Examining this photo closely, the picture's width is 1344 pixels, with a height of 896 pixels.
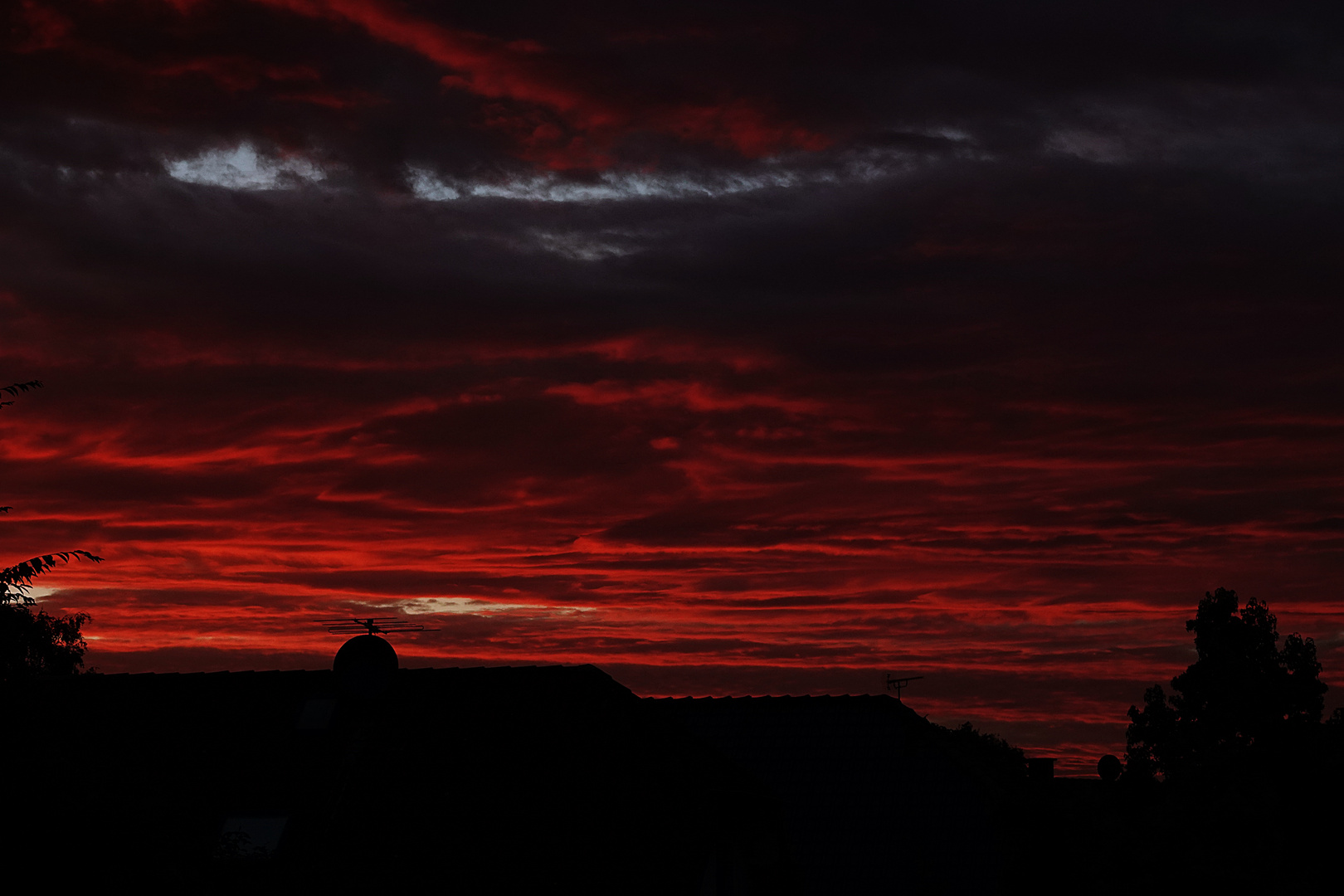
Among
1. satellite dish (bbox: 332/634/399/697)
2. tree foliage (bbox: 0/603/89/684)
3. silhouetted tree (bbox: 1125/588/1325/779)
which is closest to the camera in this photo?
tree foliage (bbox: 0/603/89/684)

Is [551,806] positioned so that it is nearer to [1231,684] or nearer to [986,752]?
[1231,684]

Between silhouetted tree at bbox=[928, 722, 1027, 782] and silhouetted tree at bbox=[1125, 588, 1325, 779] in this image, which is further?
silhouetted tree at bbox=[1125, 588, 1325, 779]

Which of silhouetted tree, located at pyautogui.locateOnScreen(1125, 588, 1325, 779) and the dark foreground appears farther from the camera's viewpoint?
silhouetted tree, located at pyautogui.locateOnScreen(1125, 588, 1325, 779)

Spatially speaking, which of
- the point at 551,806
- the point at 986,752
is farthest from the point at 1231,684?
the point at 551,806

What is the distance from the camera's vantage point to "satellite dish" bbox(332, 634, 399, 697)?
114 feet

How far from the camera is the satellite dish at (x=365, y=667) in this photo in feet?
114

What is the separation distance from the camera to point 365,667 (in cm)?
3503

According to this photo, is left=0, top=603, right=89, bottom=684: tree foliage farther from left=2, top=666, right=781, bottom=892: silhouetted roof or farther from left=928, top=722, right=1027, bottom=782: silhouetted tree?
left=928, top=722, right=1027, bottom=782: silhouetted tree

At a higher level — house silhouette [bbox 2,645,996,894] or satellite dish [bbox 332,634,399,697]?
satellite dish [bbox 332,634,399,697]

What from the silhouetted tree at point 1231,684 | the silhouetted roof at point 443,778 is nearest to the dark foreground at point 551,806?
the silhouetted roof at point 443,778

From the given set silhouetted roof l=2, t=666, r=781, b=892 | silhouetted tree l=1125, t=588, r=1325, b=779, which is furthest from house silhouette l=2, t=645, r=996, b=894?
silhouetted tree l=1125, t=588, r=1325, b=779

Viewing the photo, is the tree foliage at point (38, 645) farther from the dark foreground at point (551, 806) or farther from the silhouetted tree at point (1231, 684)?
the silhouetted tree at point (1231, 684)

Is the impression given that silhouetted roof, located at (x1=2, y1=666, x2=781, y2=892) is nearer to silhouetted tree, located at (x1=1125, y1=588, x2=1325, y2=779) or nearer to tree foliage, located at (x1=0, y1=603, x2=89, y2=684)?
tree foliage, located at (x1=0, y1=603, x2=89, y2=684)

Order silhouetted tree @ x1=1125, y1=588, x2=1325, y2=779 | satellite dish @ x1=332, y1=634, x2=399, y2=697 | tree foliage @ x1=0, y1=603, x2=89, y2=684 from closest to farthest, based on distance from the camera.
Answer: tree foliage @ x1=0, y1=603, x2=89, y2=684 → satellite dish @ x1=332, y1=634, x2=399, y2=697 → silhouetted tree @ x1=1125, y1=588, x2=1325, y2=779
